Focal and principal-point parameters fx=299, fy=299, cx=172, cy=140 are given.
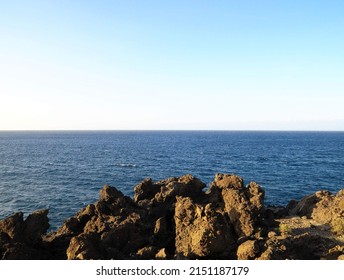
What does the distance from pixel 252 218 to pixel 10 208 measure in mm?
40686

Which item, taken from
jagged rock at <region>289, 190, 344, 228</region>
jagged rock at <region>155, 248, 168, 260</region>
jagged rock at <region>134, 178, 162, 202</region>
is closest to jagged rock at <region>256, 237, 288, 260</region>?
jagged rock at <region>155, 248, 168, 260</region>

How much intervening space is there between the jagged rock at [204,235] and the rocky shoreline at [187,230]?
51 mm

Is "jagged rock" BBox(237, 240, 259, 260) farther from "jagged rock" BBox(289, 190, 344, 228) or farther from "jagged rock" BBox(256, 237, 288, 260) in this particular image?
"jagged rock" BBox(289, 190, 344, 228)

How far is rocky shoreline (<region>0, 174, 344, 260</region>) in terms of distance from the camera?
57.8 ft

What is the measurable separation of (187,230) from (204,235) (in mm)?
1811

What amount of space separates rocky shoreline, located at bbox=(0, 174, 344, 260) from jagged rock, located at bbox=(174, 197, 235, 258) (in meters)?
0.05

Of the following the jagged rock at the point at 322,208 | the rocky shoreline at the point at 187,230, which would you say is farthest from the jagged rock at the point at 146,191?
the jagged rock at the point at 322,208

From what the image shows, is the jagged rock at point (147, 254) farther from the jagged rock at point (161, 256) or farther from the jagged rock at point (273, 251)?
the jagged rock at point (273, 251)

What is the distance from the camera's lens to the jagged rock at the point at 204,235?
18.2 metres

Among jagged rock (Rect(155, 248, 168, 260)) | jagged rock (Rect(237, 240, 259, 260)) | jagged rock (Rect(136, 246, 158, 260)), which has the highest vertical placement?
jagged rock (Rect(237, 240, 259, 260))

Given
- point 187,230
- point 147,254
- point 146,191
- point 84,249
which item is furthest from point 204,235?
point 146,191

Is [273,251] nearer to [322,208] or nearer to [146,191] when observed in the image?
[322,208]

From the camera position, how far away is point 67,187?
200ft

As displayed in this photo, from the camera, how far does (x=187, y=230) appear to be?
64.7 ft
